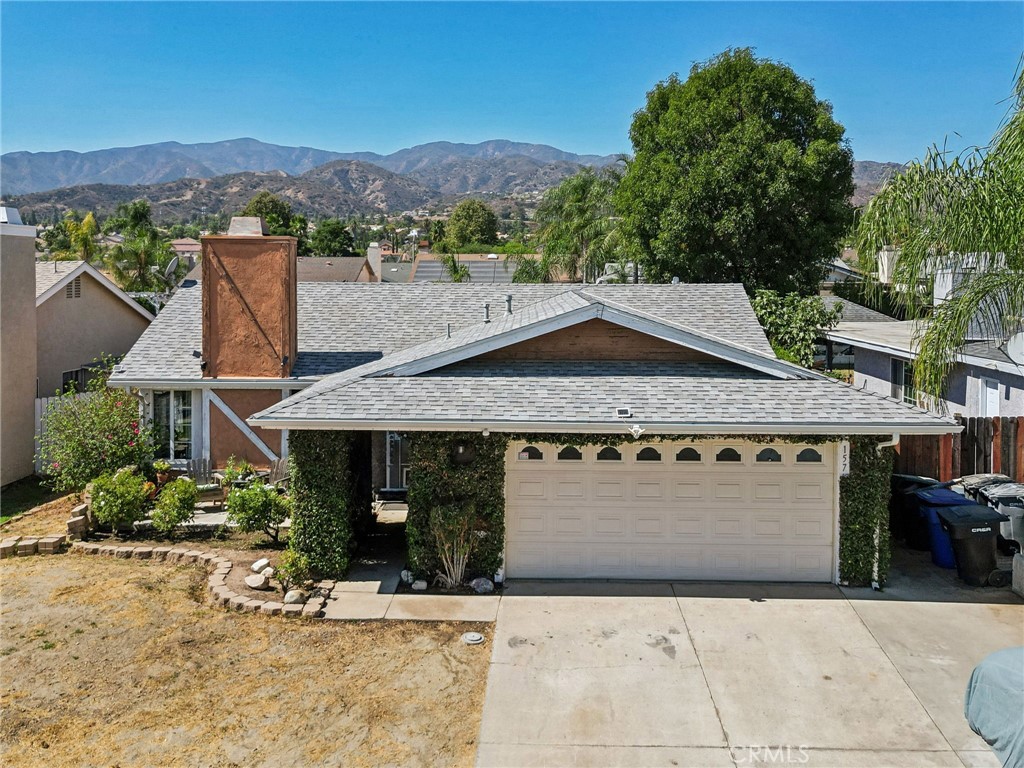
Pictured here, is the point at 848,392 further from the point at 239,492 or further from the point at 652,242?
the point at 652,242

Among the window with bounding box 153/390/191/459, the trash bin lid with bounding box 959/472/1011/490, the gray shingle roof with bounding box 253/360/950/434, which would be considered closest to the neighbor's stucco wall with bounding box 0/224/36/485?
the window with bounding box 153/390/191/459

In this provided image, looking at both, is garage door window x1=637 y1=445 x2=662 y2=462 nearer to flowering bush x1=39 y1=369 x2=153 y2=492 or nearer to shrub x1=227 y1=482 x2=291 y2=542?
shrub x1=227 y1=482 x2=291 y2=542

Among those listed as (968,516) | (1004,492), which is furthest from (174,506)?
→ (1004,492)

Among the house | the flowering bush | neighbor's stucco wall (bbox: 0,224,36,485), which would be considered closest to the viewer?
the house

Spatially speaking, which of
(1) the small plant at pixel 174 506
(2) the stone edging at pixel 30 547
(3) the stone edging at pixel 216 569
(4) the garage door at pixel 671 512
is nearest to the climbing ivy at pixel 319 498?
(3) the stone edging at pixel 216 569

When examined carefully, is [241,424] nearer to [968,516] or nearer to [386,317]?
[386,317]
